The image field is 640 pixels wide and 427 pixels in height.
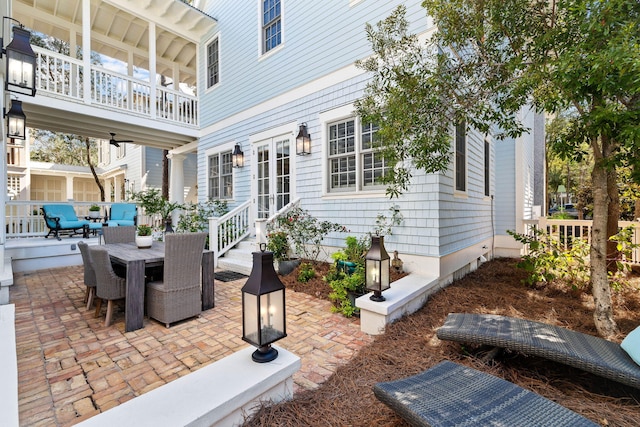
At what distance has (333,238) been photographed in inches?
234

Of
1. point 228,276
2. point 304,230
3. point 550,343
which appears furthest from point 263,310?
point 228,276

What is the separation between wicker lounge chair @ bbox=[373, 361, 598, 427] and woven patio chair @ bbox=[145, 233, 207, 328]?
2.64m

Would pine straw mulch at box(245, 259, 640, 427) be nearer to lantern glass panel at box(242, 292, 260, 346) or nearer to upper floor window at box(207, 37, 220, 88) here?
lantern glass panel at box(242, 292, 260, 346)

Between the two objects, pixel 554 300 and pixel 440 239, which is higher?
pixel 440 239

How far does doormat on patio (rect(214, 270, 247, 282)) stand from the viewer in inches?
225

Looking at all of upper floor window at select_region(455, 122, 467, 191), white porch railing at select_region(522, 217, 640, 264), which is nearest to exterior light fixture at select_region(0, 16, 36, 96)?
upper floor window at select_region(455, 122, 467, 191)

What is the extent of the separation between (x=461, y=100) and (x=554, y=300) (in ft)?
10.3

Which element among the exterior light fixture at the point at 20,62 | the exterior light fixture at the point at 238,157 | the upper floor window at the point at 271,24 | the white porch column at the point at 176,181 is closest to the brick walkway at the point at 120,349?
the exterior light fixture at the point at 20,62

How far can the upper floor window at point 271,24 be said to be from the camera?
7297mm

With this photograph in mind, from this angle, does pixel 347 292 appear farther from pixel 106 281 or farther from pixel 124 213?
pixel 124 213

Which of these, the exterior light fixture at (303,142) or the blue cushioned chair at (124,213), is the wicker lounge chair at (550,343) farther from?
the blue cushioned chair at (124,213)

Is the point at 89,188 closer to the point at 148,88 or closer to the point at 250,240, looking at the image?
the point at 148,88

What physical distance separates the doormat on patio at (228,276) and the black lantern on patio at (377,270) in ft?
10.3

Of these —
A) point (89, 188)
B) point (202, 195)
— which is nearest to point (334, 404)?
point (202, 195)
